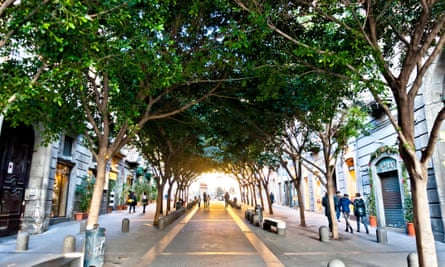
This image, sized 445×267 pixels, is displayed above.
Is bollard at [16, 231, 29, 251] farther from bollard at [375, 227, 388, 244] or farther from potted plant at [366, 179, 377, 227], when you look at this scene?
potted plant at [366, 179, 377, 227]

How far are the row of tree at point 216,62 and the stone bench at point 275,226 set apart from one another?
A: 268 cm

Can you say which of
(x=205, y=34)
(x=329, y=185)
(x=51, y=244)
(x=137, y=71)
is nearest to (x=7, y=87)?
(x=137, y=71)

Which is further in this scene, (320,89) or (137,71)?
(320,89)

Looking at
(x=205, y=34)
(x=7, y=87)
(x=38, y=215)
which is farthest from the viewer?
(x=38, y=215)

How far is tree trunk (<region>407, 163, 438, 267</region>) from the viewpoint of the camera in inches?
196

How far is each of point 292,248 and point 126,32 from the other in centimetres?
808

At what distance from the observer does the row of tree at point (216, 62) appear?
204 inches

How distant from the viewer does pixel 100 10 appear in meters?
5.16

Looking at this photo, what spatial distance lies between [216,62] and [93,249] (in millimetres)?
5657

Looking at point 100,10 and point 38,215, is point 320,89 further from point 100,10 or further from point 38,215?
point 38,215

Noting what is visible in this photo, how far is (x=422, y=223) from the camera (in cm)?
511

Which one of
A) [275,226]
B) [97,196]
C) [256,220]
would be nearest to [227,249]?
[275,226]

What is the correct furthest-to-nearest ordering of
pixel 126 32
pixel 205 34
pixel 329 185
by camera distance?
pixel 329 185, pixel 205 34, pixel 126 32

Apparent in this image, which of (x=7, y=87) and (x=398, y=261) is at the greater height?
(x=7, y=87)
